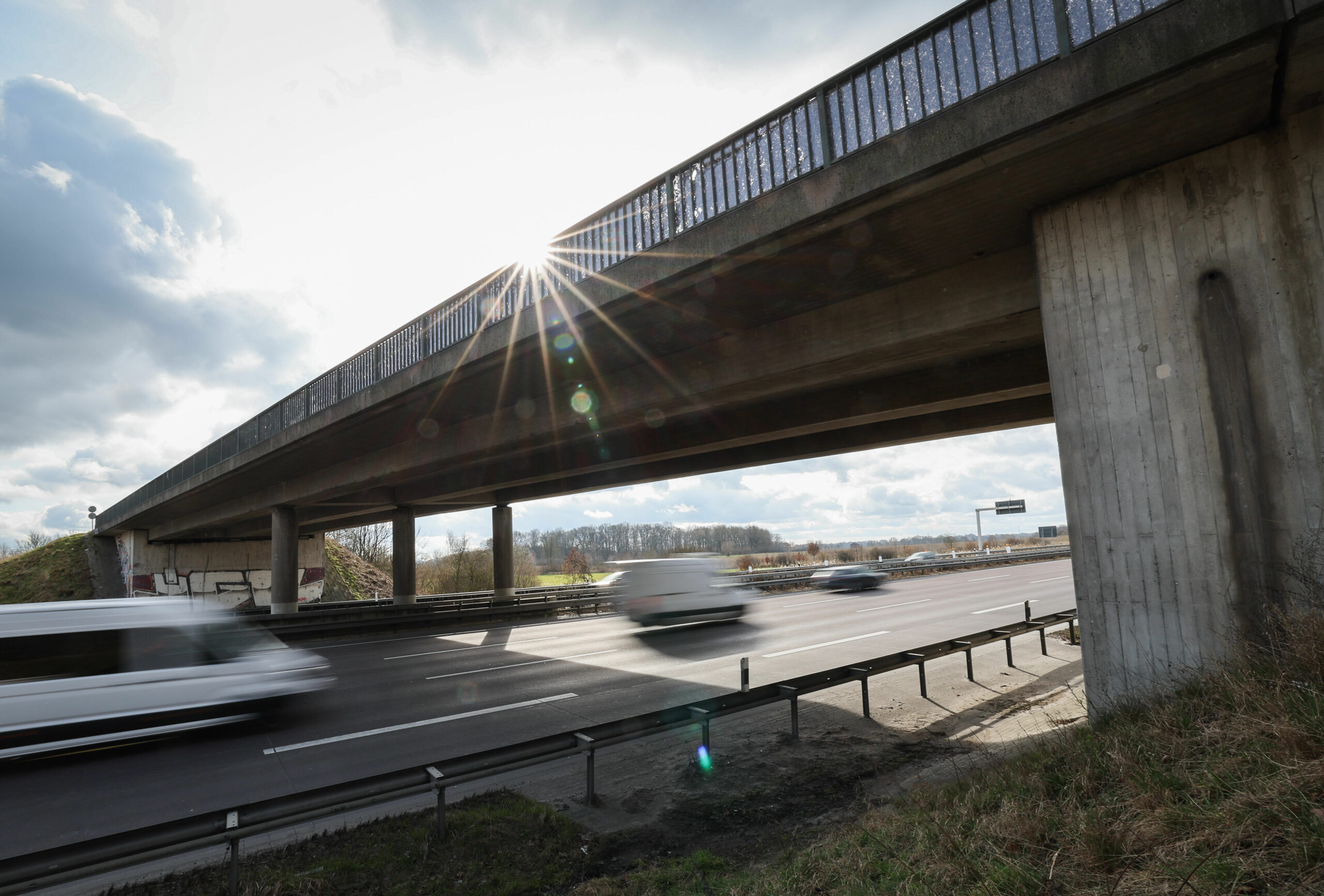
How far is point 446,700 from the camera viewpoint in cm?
1043

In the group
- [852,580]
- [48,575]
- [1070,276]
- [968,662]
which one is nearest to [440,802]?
[1070,276]

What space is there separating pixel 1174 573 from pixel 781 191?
5.50m

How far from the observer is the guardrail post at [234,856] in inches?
162

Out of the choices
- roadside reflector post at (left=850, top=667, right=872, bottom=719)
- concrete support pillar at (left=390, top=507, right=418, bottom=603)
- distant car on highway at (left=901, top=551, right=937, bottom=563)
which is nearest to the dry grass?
roadside reflector post at (left=850, top=667, right=872, bottom=719)

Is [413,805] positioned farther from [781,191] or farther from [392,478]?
[392,478]

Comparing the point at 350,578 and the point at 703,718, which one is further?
the point at 350,578

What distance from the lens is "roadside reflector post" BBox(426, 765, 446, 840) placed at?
4.92 m

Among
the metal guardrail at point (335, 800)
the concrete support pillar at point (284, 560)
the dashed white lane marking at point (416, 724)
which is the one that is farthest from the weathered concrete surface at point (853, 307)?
the concrete support pillar at point (284, 560)

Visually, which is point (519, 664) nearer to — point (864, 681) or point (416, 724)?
point (416, 724)

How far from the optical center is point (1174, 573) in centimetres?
593

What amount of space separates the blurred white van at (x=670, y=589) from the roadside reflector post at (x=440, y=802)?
12.3 m

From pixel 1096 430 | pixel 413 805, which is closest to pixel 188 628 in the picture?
pixel 413 805

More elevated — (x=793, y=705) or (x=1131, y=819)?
(x=1131, y=819)

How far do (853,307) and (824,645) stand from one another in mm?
8165
